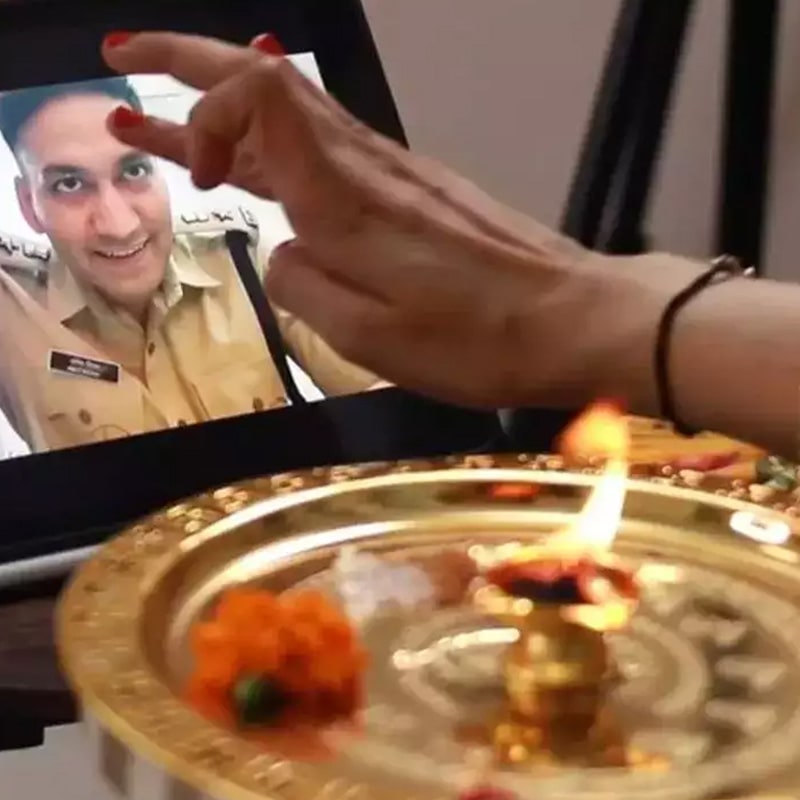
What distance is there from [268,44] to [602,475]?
0.84 ft

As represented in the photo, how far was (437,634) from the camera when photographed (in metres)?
0.38

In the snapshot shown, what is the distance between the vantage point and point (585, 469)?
47cm

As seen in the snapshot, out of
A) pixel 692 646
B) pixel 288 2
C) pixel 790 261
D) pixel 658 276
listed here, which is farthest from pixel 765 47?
pixel 692 646

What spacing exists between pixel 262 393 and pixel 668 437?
0.54 feet

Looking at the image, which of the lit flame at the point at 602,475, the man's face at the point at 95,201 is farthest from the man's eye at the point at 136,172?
the lit flame at the point at 602,475

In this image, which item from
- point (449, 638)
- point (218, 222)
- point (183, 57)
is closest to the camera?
point (449, 638)

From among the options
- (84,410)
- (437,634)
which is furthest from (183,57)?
(437,634)

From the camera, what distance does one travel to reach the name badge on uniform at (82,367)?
0.57 metres

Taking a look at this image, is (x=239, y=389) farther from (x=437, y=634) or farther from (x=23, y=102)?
(x=437, y=634)

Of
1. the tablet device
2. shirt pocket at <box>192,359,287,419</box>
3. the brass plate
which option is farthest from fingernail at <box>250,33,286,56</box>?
the brass plate

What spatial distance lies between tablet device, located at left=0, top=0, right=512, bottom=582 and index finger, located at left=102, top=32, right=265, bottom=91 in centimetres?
7

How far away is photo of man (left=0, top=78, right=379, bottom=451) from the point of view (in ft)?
1.86

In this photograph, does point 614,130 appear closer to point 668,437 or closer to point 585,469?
point 668,437

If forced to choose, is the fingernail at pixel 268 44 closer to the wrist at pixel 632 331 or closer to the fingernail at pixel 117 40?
the fingernail at pixel 117 40
